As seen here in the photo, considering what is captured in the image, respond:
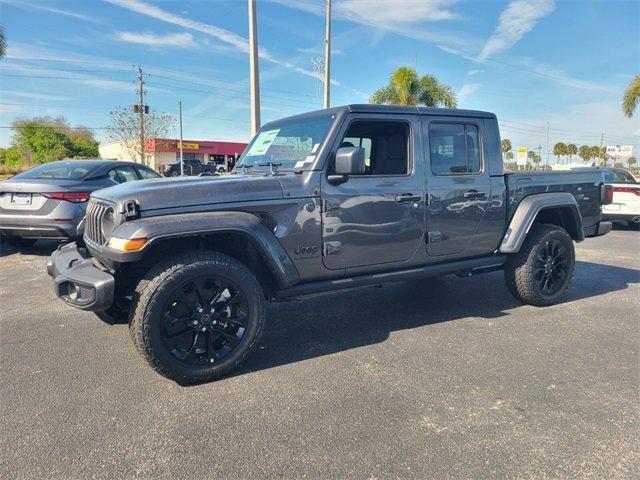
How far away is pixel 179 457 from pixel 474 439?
5.15 ft

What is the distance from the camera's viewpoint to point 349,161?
3.26m

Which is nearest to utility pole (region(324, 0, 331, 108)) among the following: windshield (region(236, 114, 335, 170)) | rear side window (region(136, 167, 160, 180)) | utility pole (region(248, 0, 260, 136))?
utility pole (region(248, 0, 260, 136))

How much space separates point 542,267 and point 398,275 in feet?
5.98

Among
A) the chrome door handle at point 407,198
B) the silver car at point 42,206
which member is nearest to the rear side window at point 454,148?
the chrome door handle at point 407,198

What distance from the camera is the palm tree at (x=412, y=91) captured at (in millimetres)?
24438

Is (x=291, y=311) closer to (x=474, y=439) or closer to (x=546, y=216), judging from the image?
(x=474, y=439)

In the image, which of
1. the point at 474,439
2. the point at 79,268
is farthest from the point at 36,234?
the point at 474,439

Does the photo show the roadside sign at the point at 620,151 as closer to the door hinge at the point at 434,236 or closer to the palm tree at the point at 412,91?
the palm tree at the point at 412,91

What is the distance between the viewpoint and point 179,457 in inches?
88.1

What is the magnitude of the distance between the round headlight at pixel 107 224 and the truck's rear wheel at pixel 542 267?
3.80m

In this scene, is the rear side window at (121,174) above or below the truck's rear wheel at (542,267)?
above

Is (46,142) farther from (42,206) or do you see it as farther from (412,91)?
(42,206)

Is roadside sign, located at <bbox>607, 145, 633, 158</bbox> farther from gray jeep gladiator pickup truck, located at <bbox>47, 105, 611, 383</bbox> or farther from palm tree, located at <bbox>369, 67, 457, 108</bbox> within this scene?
gray jeep gladiator pickup truck, located at <bbox>47, 105, 611, 383</bbox>

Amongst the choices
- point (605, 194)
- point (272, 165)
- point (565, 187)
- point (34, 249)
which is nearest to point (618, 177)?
point (605, 194)
